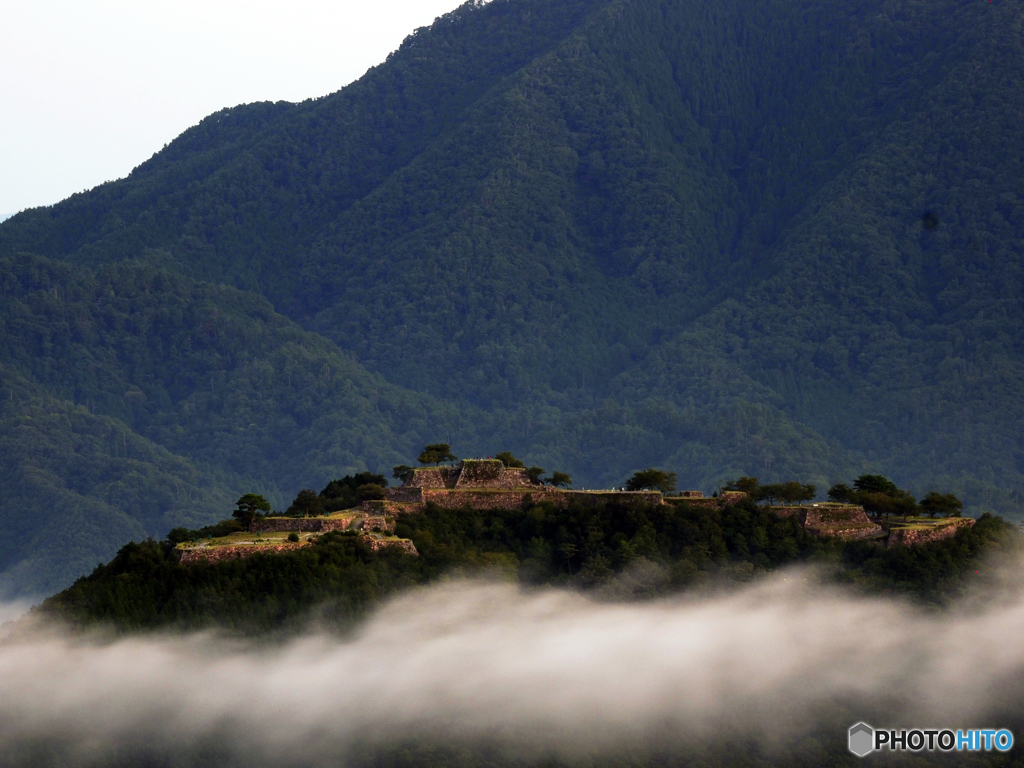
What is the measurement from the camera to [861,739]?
124 meters

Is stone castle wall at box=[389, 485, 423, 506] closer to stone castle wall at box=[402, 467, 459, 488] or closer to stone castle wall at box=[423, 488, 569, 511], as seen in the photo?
stone castle wall at box=[423, 488, 569, 511]

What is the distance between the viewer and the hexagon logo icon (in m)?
122

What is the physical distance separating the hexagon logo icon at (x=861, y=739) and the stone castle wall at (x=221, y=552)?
34425 millimetres

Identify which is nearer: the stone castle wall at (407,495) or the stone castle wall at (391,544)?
the stone castle wall at (391,544)

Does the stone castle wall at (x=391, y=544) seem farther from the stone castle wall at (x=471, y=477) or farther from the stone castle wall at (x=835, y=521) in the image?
the stone castle wall at (x=835, y=521)

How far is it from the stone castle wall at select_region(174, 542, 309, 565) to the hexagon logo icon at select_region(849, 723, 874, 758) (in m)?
34.4

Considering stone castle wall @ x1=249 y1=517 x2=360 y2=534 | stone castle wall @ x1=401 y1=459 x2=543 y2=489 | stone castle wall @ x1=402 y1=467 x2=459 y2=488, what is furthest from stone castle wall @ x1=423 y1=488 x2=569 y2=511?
stone castle wall @ x1=249 y1=517 x2=360 y2=534

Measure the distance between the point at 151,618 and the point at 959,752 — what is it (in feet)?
157

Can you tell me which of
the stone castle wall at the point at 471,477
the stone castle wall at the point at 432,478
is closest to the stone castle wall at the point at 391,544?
the stone castle wall at the point at 471,477

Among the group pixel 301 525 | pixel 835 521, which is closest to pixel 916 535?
pixel 835 521

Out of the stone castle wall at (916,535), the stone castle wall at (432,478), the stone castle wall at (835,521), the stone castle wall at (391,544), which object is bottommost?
the stone castle wall at (916,535)

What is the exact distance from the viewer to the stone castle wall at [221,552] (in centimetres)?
11588

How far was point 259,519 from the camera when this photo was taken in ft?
407

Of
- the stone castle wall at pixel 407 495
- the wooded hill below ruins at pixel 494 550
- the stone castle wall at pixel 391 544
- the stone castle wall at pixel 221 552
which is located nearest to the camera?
the stone castle wall at pixel 221 552
